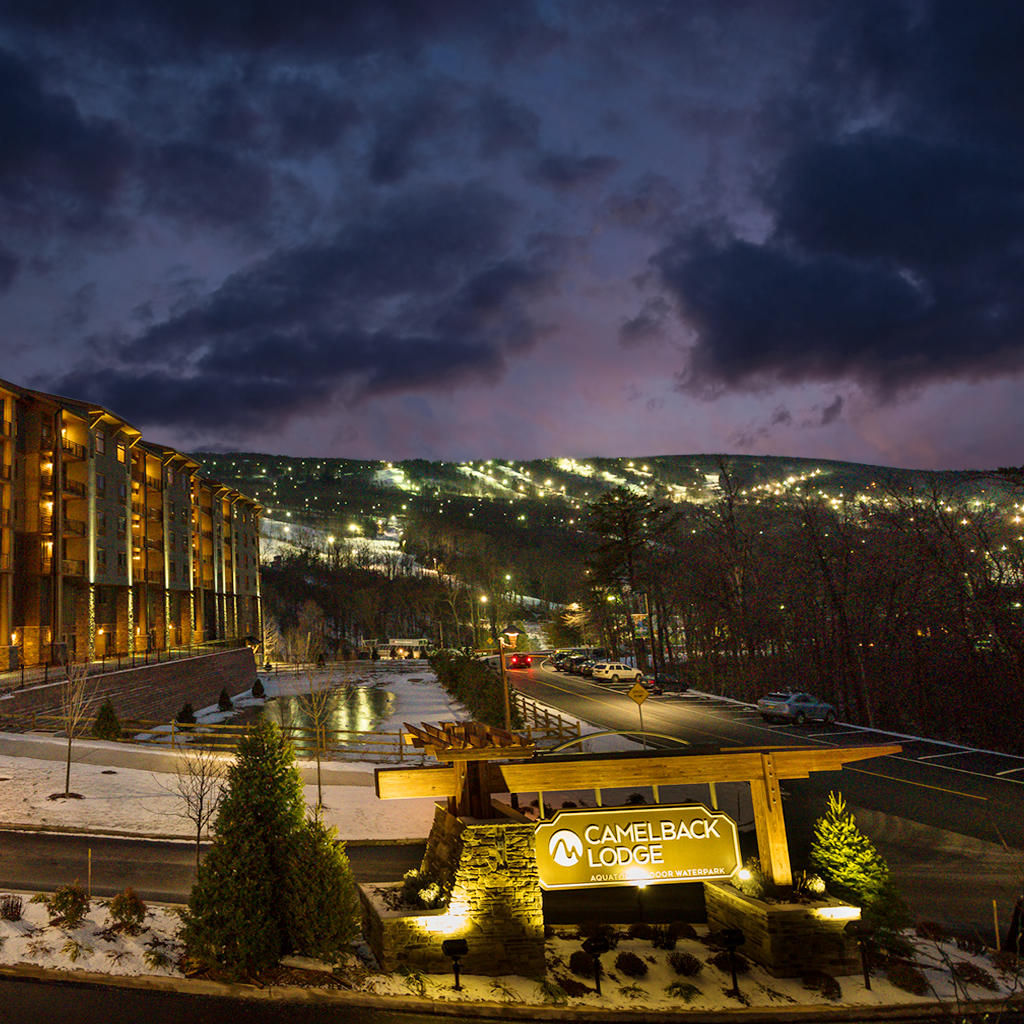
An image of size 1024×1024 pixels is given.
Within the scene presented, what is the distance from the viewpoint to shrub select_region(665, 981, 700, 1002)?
32.4 feet

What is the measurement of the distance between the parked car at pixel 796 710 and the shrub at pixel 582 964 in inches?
1011

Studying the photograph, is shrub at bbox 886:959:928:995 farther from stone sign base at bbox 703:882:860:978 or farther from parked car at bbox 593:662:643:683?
parked car at bbox 593:662:643:683

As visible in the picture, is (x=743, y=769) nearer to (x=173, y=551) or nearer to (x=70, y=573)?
(x=70, y=573)

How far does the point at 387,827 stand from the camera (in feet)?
61.3

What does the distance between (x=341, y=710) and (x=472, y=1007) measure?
36809mm

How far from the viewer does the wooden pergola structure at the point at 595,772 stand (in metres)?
10.9

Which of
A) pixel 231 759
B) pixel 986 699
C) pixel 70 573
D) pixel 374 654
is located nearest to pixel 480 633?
pixel 374 654

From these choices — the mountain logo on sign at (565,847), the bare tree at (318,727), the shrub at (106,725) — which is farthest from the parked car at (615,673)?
the mountain logo on sign at (565,847)

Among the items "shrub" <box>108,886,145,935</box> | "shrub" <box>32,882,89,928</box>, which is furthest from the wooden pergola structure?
"shrub" <box>32,882,89,928</box>

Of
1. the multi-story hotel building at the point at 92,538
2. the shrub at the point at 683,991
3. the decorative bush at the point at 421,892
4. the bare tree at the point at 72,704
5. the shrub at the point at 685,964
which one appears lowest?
the shrub at the point at 683,991

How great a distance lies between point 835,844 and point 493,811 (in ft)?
18.9

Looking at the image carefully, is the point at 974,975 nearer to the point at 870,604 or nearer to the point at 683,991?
the point at 683,991

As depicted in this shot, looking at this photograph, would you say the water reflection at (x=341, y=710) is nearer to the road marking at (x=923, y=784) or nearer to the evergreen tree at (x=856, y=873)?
the road marking at (x=923, y=784)

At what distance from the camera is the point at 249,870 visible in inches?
378
